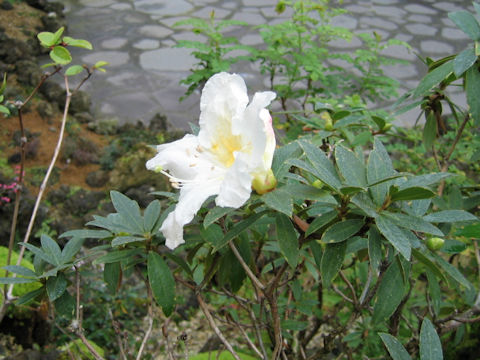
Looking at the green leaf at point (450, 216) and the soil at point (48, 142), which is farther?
the soil at point (48, 142)

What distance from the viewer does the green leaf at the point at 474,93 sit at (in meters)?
1.02

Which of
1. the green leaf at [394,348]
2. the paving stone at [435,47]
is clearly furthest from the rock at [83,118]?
the paving stone at [435,47]

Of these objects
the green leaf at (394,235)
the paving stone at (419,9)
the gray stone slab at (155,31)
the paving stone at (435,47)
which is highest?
the green leaf at (394,235)

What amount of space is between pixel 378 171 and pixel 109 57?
455cm

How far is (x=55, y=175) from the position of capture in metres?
3.24

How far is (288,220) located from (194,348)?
1625 millimetres

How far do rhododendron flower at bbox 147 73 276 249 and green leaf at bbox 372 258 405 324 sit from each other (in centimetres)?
31

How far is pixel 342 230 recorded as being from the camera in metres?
0.78

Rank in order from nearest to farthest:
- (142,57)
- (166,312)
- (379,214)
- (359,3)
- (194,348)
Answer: (379,214)
(166,312)
(194,348)
(142,57)
(359,3)

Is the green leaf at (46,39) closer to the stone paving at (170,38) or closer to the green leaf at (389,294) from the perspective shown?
the green leaf at (389,294)

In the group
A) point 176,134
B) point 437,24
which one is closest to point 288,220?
point 176,134

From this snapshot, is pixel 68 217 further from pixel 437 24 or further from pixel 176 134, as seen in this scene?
pixel 437 24

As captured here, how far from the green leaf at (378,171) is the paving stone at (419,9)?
6.20 meters

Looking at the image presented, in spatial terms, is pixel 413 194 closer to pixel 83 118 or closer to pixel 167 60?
pixel 83 118
